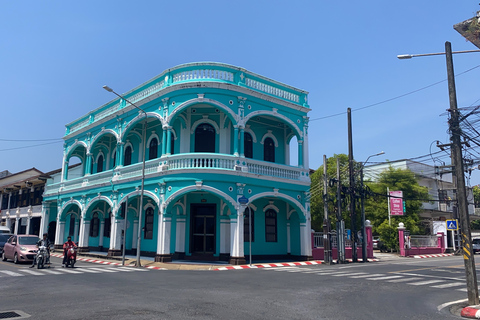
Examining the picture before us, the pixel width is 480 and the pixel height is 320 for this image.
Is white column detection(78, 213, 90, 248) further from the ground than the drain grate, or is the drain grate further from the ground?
white column detection(78, 213, 90, 248)

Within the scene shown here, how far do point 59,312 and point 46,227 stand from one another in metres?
30.9

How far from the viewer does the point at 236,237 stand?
2089 centimetres

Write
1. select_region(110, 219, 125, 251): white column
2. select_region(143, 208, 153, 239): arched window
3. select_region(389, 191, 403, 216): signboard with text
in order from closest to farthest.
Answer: select_region(110, 219, 125, 251): white column < select_region(143, 208, 153, 239): arched window < select_region(389, 191, 403, 216): signboard with text

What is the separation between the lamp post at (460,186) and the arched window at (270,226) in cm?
1458

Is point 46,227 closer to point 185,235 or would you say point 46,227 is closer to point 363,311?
point 185,235

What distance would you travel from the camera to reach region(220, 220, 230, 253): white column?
22172 mm

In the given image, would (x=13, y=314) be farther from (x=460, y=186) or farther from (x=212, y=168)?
(x=212, y=168)

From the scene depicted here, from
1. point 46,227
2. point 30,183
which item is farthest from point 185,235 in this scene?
point 30,183

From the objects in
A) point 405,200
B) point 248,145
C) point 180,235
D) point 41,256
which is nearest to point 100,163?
point 180,235

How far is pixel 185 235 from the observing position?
22797mm

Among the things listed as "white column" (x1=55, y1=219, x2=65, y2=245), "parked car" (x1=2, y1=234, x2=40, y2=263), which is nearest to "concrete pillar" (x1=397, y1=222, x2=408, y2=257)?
"parked car" (x1=2, y1=234, x2=40, y2=263)

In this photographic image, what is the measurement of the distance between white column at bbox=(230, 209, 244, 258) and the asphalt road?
19.9 feet

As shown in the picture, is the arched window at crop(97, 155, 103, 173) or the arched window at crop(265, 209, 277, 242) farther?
the arched window at crop(97, 155, 103, 173)

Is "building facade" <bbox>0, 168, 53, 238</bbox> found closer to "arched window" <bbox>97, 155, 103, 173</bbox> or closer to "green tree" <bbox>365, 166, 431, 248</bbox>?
"arched window" <bbox>97, 155, 103, 173</bbox>
